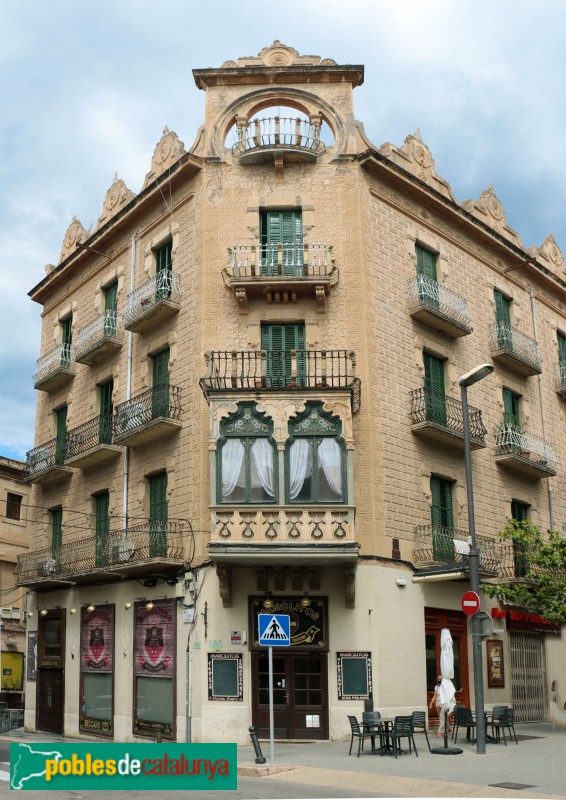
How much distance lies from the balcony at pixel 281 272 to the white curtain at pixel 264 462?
13.8 ft

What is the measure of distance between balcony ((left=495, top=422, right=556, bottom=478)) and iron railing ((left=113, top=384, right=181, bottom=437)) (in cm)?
1022

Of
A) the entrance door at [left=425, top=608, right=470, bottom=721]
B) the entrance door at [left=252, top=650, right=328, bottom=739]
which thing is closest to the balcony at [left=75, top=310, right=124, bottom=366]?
the entrance door at [left=252, top=650, right=328, bottom=739]

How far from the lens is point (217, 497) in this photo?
22531mm

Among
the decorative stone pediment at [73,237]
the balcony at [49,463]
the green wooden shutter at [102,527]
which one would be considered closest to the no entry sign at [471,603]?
the green wooden shutter at [102,527]

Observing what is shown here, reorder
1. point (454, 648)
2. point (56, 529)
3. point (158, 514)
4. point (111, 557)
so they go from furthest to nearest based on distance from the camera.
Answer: point (56, 529) < point (454, 648) < point (111, 557) < point (158, 514)

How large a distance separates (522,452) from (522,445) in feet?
1.13

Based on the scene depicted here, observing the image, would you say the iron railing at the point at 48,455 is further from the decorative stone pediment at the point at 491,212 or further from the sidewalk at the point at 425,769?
the decorative stone pediment at the point at 491,212

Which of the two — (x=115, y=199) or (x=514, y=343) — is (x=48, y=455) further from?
(x=514, y=343)

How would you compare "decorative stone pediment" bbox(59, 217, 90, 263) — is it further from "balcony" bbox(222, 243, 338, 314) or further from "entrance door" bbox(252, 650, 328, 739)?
"entrance door" bbox(252, 650, 328, 739)

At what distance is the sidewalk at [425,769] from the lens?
1489 cm

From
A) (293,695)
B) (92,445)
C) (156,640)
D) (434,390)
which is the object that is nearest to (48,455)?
(92,445)

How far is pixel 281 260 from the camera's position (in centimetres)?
2478

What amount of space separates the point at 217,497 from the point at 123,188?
43.2 feet

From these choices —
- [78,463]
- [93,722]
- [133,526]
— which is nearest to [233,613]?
[133,526]
